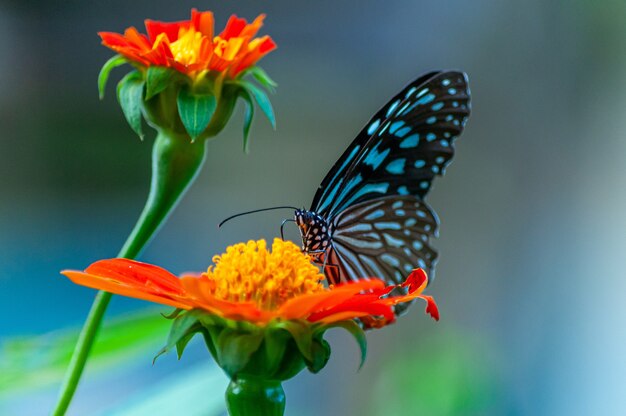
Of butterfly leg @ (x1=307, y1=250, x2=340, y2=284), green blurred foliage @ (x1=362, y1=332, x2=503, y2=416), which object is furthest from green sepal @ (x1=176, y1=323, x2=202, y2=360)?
green blurred foliage @ (x1=362, y1=332, x2=503, y2=416)

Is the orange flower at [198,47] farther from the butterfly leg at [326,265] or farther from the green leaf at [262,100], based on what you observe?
the butterfly leg at [326,265]

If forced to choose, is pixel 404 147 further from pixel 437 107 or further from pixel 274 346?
pixel 274 346

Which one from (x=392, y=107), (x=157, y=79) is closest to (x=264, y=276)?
(x=157, y=79)

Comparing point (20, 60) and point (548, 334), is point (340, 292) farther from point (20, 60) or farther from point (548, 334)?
point (20, 60)

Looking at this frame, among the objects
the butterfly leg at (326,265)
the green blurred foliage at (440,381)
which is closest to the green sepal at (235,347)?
the butterfly leg at (326,265)

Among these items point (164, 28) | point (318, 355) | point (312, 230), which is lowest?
A: point (318, 355)

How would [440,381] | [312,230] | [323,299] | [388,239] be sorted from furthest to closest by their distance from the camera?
1. [440,381]
2. [388,239]
3. [312,230]
4. [323,299]

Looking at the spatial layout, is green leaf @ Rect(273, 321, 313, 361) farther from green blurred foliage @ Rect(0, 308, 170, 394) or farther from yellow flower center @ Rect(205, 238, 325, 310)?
green blurred foliage @ Rect(0, 308, 170, 394)
